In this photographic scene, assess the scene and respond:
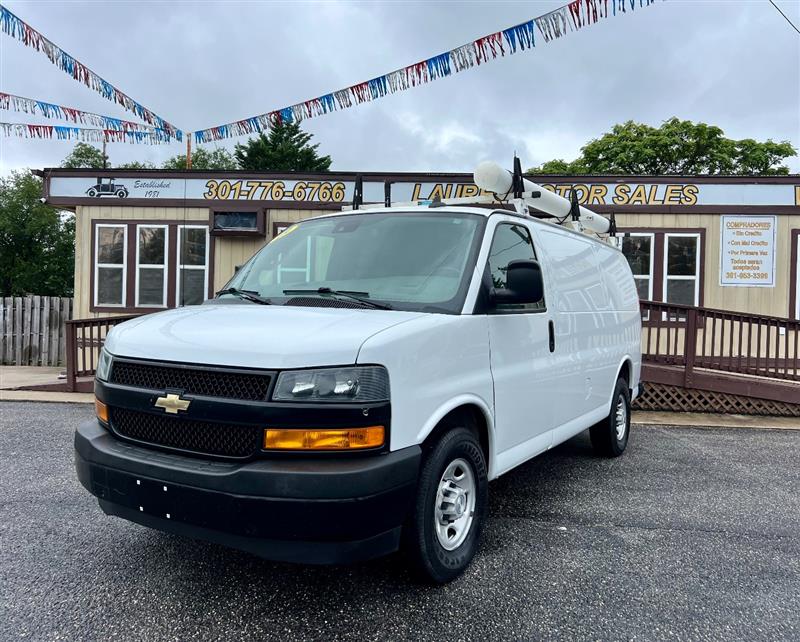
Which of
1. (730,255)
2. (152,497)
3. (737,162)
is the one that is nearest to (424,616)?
(152,497)

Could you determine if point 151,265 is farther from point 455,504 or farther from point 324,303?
point 455,504

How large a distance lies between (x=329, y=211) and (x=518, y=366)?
28.9 ft

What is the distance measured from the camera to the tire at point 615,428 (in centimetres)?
584

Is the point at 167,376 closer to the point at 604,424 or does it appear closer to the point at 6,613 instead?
the point at 6,613

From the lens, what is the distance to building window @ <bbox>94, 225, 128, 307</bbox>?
1238 cm

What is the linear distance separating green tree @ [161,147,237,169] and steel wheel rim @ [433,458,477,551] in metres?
51.0

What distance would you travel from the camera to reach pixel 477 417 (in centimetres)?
346

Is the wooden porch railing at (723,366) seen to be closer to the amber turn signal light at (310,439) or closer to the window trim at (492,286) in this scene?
the window trim at (492,286)

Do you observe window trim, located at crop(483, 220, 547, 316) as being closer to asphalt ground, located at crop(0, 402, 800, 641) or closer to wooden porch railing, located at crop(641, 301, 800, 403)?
asphalt ground, located at crop(0, 402, 800, 641)

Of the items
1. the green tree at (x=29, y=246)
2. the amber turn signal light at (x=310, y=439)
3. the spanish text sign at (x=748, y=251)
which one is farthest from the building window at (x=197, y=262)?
the green tree at (x=29, y=246)

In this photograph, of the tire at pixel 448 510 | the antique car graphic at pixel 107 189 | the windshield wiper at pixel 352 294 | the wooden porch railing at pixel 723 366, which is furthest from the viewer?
the antique car graphic at pixel 107 189

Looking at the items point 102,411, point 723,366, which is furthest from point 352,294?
point 723,366

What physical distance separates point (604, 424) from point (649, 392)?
12.2 feet

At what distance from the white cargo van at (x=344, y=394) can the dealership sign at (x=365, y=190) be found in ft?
25.1
